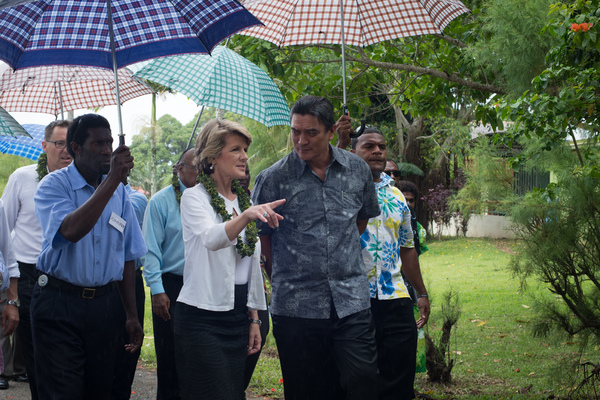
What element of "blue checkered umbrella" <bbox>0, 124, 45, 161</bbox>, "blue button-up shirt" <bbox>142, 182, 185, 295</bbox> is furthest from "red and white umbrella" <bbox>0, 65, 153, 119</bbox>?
"blue button-up shirt" <bbox>142, 182, 185, 295</bbox>

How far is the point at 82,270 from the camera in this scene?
3736 millimetres

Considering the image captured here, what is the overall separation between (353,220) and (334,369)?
91cm

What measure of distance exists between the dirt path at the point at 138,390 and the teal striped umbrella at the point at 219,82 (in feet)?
9.19

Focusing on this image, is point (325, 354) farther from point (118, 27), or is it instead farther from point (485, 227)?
point (485, 227)

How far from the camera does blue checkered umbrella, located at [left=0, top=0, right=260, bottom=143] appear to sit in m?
4.23

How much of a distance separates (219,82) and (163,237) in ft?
5.01

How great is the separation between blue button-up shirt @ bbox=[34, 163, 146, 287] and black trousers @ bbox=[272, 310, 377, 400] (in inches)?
41.5

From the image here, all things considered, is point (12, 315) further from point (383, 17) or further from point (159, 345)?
point (383, 17)

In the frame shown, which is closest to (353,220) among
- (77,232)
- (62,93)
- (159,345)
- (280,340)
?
(280,340)

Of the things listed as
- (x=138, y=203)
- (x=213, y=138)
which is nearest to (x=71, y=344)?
(x=213, y=138)

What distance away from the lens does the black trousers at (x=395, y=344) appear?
4543 mm

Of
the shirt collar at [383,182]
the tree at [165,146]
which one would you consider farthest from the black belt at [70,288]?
the tree at [165,146]

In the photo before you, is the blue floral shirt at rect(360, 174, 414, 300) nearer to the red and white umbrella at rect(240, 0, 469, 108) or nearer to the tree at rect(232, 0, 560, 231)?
the red and white umbrella at rect(240, 0, 469, 108)

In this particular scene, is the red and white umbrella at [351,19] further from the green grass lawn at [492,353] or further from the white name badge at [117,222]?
the white name badge at [117,222]
